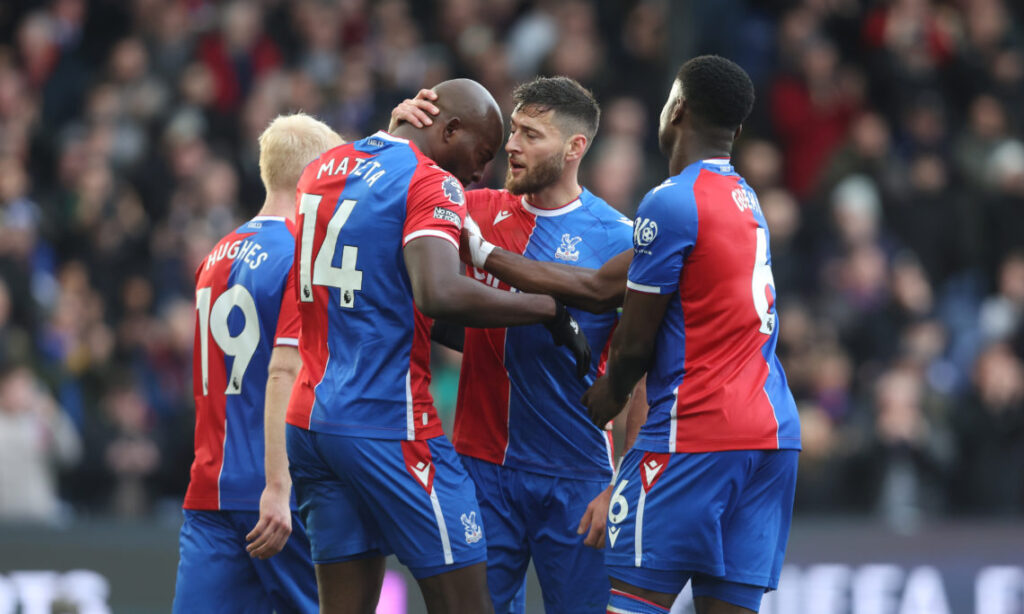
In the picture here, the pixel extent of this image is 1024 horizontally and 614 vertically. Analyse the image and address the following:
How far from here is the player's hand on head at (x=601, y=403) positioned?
545cm

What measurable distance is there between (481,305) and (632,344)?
59 centimetres

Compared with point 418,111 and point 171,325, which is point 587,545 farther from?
point 171,325

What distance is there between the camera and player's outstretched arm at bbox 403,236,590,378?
497cm

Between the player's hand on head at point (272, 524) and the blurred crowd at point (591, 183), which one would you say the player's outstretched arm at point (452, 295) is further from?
the blurred crowd at point (591, 183)

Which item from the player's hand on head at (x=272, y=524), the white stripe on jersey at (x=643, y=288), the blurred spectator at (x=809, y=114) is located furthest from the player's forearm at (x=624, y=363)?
the blurred spectator at (x=809, y=114)

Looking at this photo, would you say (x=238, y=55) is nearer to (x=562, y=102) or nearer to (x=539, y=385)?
(x=562, y=102)

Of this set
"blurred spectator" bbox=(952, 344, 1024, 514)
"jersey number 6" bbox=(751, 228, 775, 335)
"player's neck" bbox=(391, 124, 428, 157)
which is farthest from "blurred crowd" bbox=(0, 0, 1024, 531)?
"jersey number 6" bbox=(751, 228, 775, 335)

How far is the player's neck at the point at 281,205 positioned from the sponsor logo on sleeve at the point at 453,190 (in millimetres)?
1029

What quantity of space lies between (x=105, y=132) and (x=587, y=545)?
9.33 meters

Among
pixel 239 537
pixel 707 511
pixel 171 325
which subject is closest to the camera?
pixel 707 511

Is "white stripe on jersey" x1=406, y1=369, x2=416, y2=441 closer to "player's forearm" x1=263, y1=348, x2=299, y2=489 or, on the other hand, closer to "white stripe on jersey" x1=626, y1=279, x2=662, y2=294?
"player's forearm" x1=263, y1=348, x2=299, y2=489

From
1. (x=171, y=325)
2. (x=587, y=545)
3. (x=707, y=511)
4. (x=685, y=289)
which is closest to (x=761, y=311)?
(x=685, y=289)

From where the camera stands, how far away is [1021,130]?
1334 cm

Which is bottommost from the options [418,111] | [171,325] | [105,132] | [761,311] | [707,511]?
[707,511]
